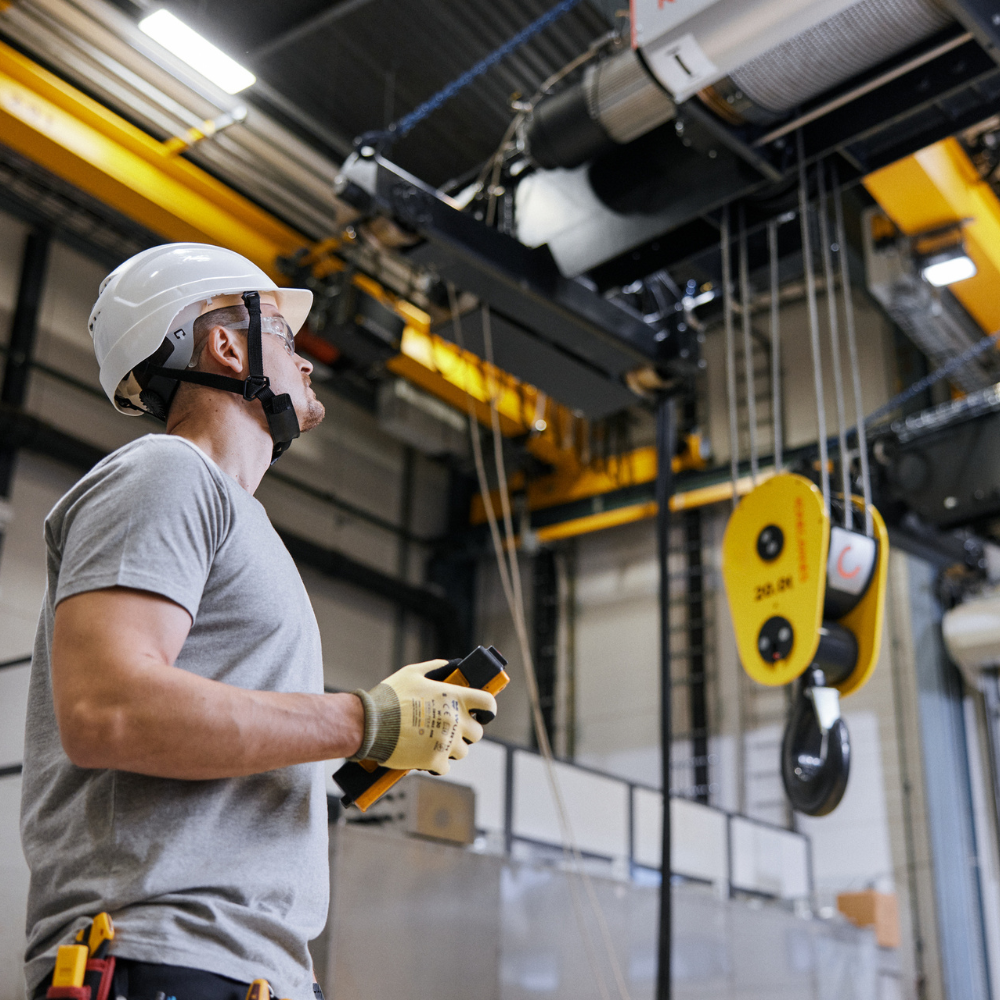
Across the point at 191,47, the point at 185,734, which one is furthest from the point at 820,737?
the point at 191,47

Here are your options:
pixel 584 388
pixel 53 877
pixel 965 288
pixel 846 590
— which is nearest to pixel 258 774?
pixel 53 877

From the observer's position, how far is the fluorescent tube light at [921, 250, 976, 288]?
19.0 ft

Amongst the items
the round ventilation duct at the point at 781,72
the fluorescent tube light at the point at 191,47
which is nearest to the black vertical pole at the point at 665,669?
the round ventilation duct at the point at 781,72

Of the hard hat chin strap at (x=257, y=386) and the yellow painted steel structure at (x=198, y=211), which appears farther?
the yellow painted steel structure at (x=198, y=211)

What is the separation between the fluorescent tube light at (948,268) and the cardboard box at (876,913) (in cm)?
492

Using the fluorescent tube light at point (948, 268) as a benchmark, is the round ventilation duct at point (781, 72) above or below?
below

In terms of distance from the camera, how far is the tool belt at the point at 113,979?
41.3 inches

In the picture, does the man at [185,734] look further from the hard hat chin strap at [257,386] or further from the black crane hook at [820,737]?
the black crane hook at [820,737]

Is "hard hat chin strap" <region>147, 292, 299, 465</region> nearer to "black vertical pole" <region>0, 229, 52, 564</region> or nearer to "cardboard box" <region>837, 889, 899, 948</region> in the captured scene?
"black vertical pole" <region>0, 229, 52, 564</region>

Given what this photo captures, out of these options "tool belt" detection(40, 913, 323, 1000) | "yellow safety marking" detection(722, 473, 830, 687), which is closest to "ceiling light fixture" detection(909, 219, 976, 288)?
"yellow safety marking" detection(722, 473, 830, 687)

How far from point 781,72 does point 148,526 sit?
244 cm

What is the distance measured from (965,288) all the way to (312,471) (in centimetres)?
649

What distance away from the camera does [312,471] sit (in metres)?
11.0

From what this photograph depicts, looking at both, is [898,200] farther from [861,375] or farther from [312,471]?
[312,471]
